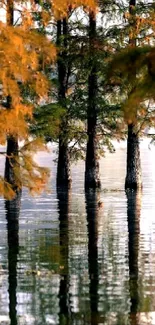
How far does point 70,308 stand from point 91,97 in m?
30.7

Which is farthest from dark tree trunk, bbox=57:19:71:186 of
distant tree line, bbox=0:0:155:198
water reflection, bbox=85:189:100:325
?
water reflection, bbox=85:189:100:325

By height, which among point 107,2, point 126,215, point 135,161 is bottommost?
point 126,215

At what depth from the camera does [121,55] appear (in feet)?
32.2

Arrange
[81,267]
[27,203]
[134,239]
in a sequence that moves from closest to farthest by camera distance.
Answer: [81,267], [134,239], [27,203]

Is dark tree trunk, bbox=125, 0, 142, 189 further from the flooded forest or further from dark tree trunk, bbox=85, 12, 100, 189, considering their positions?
dark tree trunk, bbox=85, 12, 100, 189

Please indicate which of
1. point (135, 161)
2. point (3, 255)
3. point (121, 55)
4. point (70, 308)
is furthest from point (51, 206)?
point (121, 55)

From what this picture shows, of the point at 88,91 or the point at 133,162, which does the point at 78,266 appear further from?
the point at 88,91

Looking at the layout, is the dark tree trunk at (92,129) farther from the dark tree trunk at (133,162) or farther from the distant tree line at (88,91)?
the dark tree trunk at (133,162)

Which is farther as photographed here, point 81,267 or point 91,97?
point 91,97

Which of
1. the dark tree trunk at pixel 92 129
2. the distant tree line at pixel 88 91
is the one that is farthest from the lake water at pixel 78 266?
the dark tree trunk at pixel 92 129

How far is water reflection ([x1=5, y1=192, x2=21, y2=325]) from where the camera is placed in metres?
14.0

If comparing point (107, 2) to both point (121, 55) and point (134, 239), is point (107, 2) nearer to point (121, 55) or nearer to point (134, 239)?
point (134, 239)

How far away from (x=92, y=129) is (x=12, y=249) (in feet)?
80.0

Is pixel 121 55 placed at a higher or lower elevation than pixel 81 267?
higher
